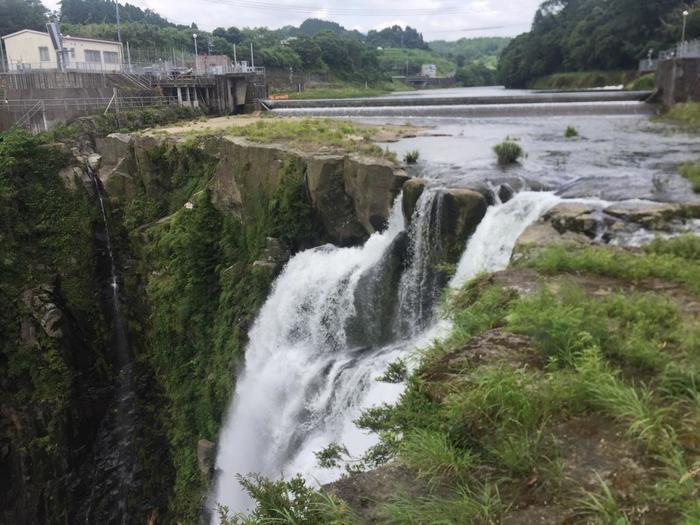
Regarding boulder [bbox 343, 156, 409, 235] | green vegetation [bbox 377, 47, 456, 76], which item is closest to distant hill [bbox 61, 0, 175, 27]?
green vegetation [bbox 377, 47, 456, 76]

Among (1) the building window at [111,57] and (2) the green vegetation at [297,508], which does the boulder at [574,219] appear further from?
(1) the building window at [111,57]

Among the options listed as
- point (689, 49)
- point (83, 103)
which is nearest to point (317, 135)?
point (83, 103)

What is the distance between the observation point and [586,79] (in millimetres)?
43812

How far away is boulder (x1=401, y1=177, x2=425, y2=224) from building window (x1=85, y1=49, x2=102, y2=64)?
31.5 metres

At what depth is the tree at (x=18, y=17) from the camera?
58.8m

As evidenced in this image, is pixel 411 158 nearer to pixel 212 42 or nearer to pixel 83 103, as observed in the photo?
pixel 83 103

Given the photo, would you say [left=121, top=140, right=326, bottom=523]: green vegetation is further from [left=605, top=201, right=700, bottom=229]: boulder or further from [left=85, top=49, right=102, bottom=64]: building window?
[left=85, top=49, right=102, bottom=64]: building window

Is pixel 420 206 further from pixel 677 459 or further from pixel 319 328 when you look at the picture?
pixel 677 459

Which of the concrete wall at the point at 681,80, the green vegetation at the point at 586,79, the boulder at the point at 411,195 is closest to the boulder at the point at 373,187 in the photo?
the boulder at the point at 411,195

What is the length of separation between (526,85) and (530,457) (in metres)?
55.9

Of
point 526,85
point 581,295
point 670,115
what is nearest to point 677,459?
point 581,295

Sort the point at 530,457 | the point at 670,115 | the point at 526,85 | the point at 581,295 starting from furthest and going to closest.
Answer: the point at 526,85
the point at 670,115
the point at 581,295
the point at 530,457

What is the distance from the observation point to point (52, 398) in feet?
49.0

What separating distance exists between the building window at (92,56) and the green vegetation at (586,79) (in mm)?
32524
